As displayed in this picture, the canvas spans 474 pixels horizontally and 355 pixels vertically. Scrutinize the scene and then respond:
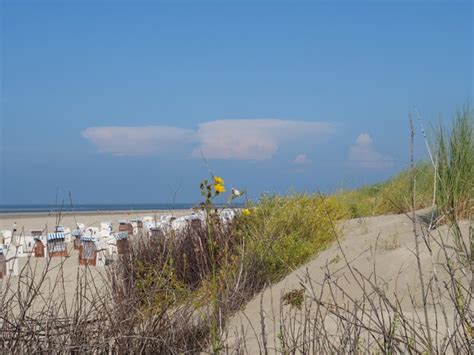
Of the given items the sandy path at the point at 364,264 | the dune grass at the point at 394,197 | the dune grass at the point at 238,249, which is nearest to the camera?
the dune grass at the point at 238,249

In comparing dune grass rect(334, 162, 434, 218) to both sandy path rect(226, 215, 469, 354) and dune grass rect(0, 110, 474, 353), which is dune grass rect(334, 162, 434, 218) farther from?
sandy path rect(226, 215, 469, 354)

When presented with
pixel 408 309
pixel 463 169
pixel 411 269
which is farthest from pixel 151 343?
pixel 463 169

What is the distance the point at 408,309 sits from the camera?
656 centimetres

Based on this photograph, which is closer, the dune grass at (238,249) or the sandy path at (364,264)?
the dune grass at (238,249)

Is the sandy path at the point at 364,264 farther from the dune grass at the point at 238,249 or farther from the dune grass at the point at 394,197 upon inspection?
the dune grass at the point at 394,197

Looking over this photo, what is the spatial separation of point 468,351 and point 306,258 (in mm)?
5964

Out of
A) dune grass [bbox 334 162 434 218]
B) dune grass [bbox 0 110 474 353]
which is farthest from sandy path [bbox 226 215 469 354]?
dune grass [bbox 334 162 434 218]

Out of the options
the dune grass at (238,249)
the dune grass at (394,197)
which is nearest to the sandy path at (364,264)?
the dune grass at (238,249)

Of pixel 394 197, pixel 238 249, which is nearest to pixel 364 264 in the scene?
pixel 238 249

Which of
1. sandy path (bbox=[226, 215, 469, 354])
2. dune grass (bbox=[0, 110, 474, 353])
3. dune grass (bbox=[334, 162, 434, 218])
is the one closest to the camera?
dune grass (bbox=[0, 110, 474, 353])

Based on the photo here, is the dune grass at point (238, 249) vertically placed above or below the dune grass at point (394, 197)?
below

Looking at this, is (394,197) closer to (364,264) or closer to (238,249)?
(364,264)

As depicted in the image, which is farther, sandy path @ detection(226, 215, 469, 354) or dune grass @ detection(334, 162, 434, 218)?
dune grass @ detection(334, 162, 434, 218)

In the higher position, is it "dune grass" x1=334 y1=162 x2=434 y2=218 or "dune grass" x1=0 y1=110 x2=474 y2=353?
"dune grass" x1=334 y1=162 x2=434 y2=218
